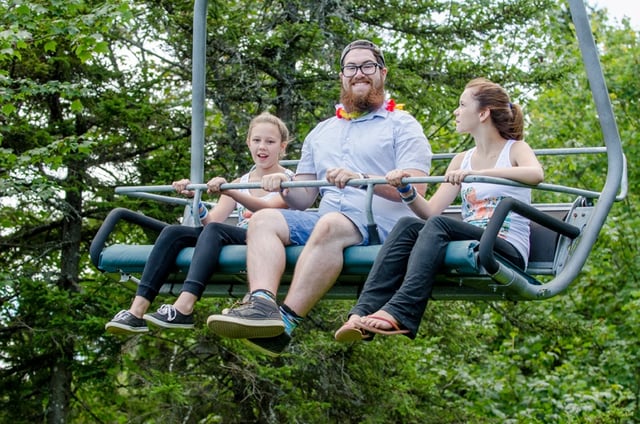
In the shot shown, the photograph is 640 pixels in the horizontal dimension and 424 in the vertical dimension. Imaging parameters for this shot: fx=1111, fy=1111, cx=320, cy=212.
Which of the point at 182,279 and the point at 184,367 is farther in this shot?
the point at 184,367

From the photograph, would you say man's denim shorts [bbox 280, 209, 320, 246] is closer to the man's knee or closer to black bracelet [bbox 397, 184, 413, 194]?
the man's knee

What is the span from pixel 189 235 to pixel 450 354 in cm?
681

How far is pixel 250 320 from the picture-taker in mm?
4184

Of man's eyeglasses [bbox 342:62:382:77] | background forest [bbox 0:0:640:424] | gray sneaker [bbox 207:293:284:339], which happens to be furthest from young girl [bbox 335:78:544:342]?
background forest [bbox 0:0:640:424]

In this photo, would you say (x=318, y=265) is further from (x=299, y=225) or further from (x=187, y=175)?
(x=187, y=175)

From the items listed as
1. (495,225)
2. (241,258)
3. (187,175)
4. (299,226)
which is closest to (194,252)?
(241,258)

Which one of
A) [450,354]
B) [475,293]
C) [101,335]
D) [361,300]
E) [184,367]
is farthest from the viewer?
[450,354]

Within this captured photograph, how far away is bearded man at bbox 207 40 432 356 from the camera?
14.2ft

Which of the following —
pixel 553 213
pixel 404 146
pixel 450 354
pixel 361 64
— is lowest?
pixel 450 354

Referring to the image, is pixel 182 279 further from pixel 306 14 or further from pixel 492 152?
pixel 306 14

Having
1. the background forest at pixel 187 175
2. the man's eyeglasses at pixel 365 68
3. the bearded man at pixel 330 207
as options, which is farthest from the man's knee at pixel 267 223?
the background forest at pixel 187 175

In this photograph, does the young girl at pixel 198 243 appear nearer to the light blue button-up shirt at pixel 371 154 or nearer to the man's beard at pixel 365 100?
the light blue button-up shirt at pixel 371 154

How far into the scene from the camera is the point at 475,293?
454cm

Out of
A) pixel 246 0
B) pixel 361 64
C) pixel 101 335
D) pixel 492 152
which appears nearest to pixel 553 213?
pixel 492 152
